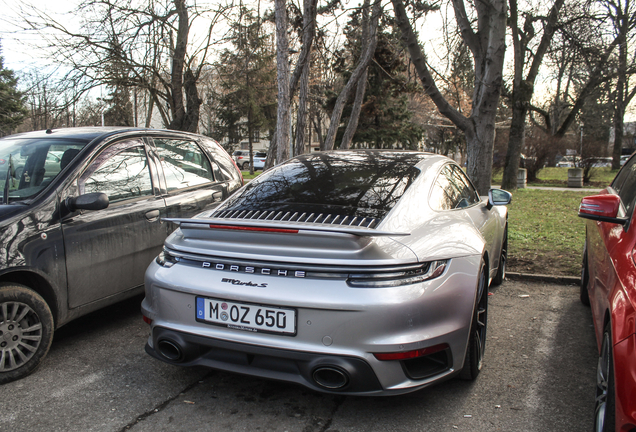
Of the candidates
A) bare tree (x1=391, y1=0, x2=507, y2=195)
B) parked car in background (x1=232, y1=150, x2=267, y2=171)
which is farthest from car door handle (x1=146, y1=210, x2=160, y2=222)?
parked car in background (x1=232, y1=150, x2=267, y2=171)

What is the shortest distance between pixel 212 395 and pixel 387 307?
52.0 inches

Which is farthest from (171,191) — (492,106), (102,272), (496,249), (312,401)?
(492,106)

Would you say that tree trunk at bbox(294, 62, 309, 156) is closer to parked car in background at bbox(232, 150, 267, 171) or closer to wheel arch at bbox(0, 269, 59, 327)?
wheel arch at bbox(0, 269, 59, 327)

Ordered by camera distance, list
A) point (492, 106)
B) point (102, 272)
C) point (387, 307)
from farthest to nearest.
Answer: point (492, 106), point (102, 272), point (387, 307)

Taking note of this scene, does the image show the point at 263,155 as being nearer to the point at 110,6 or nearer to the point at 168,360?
the point at 110,6

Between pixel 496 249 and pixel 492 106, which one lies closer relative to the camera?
pixel 496 249

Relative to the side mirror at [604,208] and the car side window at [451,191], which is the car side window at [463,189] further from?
the side mirror at [604,208]

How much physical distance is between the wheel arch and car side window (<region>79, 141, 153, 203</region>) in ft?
2.37

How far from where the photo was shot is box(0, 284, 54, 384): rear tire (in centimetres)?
303

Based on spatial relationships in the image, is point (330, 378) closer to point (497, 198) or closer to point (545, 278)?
point (497, 198)

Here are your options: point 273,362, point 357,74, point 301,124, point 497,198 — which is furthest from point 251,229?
point 357,74

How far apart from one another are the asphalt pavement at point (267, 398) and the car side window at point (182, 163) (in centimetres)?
154

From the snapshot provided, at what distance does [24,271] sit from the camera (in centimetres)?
315

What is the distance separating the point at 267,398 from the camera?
2.91 metres
